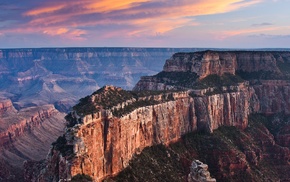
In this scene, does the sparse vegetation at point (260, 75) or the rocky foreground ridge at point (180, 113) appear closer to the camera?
the rocky foreground ridge at point (180, 113)

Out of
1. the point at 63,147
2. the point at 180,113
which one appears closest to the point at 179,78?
the point at 180,113

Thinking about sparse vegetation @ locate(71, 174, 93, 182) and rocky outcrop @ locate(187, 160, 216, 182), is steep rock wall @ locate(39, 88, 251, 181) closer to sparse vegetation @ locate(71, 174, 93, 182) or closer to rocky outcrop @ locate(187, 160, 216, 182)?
sparse vegetation @ locate(71, 174, 93, 182)

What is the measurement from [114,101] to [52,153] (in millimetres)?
19668

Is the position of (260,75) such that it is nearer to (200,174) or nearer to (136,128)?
(136,128)

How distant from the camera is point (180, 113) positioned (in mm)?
104875

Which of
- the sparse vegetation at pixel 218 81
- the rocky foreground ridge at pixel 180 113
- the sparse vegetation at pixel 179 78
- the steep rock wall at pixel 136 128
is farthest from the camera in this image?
the sparse vegetation at pixel 179 78

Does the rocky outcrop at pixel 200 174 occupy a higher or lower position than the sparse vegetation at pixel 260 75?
lower

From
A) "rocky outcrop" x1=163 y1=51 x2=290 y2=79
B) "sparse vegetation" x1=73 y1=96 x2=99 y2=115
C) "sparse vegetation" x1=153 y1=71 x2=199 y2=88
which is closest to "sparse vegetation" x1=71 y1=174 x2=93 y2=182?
"sparse vegetation" x1=73 y1=96 x2=99 y2=115

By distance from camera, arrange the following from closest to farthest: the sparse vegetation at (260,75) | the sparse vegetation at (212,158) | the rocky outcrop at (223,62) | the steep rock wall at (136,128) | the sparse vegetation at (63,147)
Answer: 1. the sparse vegetation at (63,147)
2. the steep rock wall at (136,128)
3. the sparse vegetation at (212,158)
4. the rocky outcrop at (223,62)
5. the sparse vegetation at (260,75)

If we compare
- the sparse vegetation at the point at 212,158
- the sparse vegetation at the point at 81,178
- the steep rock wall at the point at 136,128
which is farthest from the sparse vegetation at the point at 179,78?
the sparse vegetation at the point at 81,178

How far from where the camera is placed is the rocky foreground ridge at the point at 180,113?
68.4 m

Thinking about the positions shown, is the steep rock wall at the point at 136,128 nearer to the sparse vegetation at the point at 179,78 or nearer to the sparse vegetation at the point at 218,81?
the sparse vegetation at the point at 218,81

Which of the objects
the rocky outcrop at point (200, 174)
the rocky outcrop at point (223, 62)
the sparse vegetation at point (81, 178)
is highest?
the rocky outcrop at point (223, 62)

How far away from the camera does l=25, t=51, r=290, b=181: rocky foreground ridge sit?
68375 millimetres
